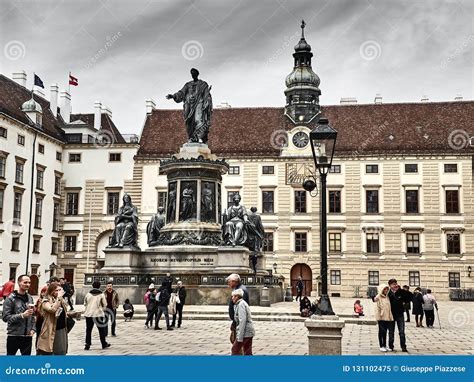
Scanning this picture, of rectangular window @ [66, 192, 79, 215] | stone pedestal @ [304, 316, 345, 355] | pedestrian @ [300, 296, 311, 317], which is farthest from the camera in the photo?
rectangular window @ [66, 192, 79, 215]

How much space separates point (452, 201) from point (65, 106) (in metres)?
33.6

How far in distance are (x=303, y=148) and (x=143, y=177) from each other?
519 inches

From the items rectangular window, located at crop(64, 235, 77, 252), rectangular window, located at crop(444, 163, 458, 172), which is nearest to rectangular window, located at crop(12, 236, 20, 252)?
rectangular window, located at crop(64, 235, 77, 252)

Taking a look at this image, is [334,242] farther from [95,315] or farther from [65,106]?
[95,315]

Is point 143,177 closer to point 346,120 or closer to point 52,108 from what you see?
point 52,108

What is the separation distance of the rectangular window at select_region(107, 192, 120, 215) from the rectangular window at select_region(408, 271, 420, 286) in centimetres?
2360

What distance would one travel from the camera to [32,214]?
48219 millimetres

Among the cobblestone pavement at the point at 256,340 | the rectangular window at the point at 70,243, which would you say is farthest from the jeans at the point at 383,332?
the rectangular window at the point at 70,243

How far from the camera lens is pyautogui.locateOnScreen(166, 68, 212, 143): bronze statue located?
1032 inches

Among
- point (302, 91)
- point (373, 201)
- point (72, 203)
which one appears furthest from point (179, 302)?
point (302, 91)

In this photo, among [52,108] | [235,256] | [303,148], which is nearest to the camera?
[235,256]

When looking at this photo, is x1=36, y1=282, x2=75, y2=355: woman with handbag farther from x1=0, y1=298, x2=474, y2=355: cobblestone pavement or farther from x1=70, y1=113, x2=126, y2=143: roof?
x1=70, y1=113, x2=126, y2=143: roof

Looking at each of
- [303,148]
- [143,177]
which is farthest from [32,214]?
[303,148]
